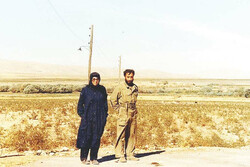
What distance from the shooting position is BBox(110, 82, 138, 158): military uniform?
295 inches

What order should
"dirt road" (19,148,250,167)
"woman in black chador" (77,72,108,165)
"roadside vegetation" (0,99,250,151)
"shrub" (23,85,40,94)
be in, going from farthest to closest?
"shrub" (23,85,40,94) → "roadside vegetation" (0,99,250,151) → "dirt road" (19,148,250,167) → "woman in black chador" (77,72,108,165)

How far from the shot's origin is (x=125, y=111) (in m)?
7.48

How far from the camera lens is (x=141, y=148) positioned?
10.4m

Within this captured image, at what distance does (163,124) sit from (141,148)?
5582 mm

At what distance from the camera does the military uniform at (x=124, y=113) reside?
748cm

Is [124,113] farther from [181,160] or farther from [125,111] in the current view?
[181,160]

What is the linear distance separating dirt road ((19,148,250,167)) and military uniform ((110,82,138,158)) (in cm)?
49

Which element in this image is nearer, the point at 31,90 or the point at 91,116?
the point at 91,116

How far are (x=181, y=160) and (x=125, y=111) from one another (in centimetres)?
195

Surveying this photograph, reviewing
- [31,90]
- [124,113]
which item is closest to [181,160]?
[124,113]

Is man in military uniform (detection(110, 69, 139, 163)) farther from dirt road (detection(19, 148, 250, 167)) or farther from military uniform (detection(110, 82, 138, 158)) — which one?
dirt road (detection(19, 148, 250, 167))

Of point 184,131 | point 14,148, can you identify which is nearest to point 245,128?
point 184,131

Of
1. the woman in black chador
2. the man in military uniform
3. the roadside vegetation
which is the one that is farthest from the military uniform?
the roadside vegetation

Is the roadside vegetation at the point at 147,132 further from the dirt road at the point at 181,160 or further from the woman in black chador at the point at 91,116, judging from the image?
the woman in black chador at the point at 91,116
